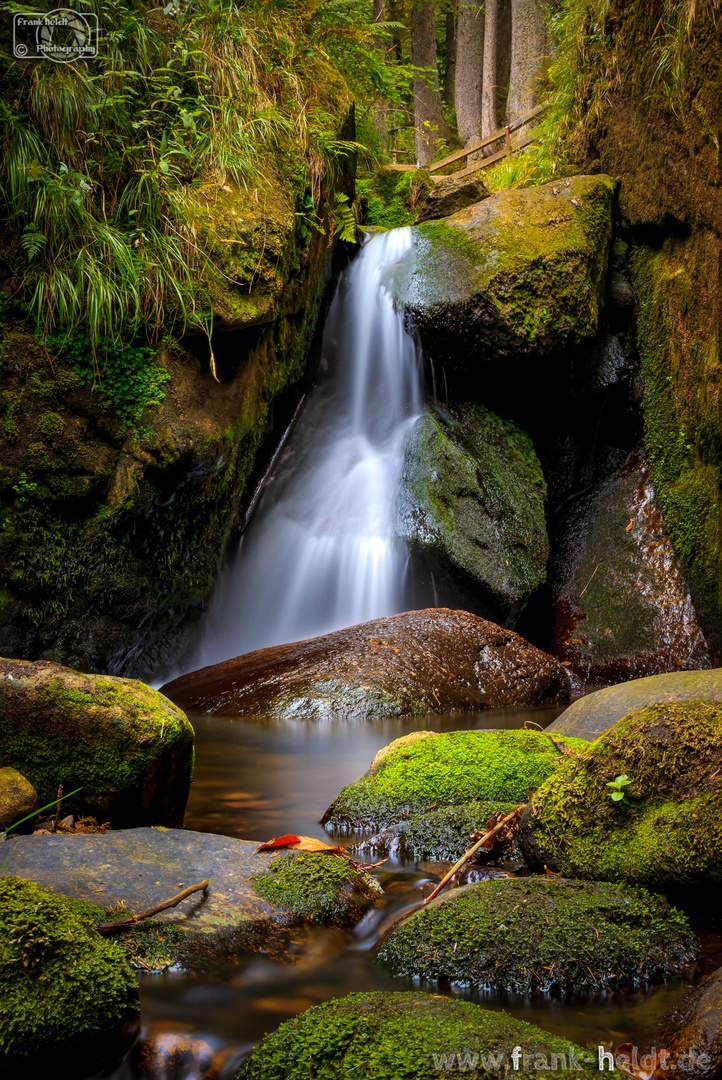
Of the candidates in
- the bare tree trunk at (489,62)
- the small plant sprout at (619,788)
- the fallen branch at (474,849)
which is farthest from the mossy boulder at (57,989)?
the bare tree trunk at (489,62)

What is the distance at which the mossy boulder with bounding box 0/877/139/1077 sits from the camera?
5.01 ft

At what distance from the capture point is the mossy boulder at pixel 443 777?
3.19 metres

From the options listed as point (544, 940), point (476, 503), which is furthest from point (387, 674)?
point (544, 940)

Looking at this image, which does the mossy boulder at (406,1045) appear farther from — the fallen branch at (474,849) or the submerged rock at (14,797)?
the submerged rock at (14,797)

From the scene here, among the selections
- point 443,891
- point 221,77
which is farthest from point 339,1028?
point 221,77

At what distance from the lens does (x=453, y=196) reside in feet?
31.0

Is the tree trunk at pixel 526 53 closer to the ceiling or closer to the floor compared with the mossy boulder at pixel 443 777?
closer to the ceiling

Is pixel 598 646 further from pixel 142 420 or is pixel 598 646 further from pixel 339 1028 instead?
pixel 339 1028

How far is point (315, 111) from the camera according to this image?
7199mm

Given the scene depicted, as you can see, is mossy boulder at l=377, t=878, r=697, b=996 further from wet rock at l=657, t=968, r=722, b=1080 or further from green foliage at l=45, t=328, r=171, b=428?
green foliage at l=45, t=328, r=171, b=428

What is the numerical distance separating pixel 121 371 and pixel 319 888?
4.26 m

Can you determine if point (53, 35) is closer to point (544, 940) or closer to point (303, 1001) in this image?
point (303, 1001)

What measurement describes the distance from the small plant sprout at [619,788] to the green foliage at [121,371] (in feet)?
14.1

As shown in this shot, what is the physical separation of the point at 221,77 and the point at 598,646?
6.21 metres
